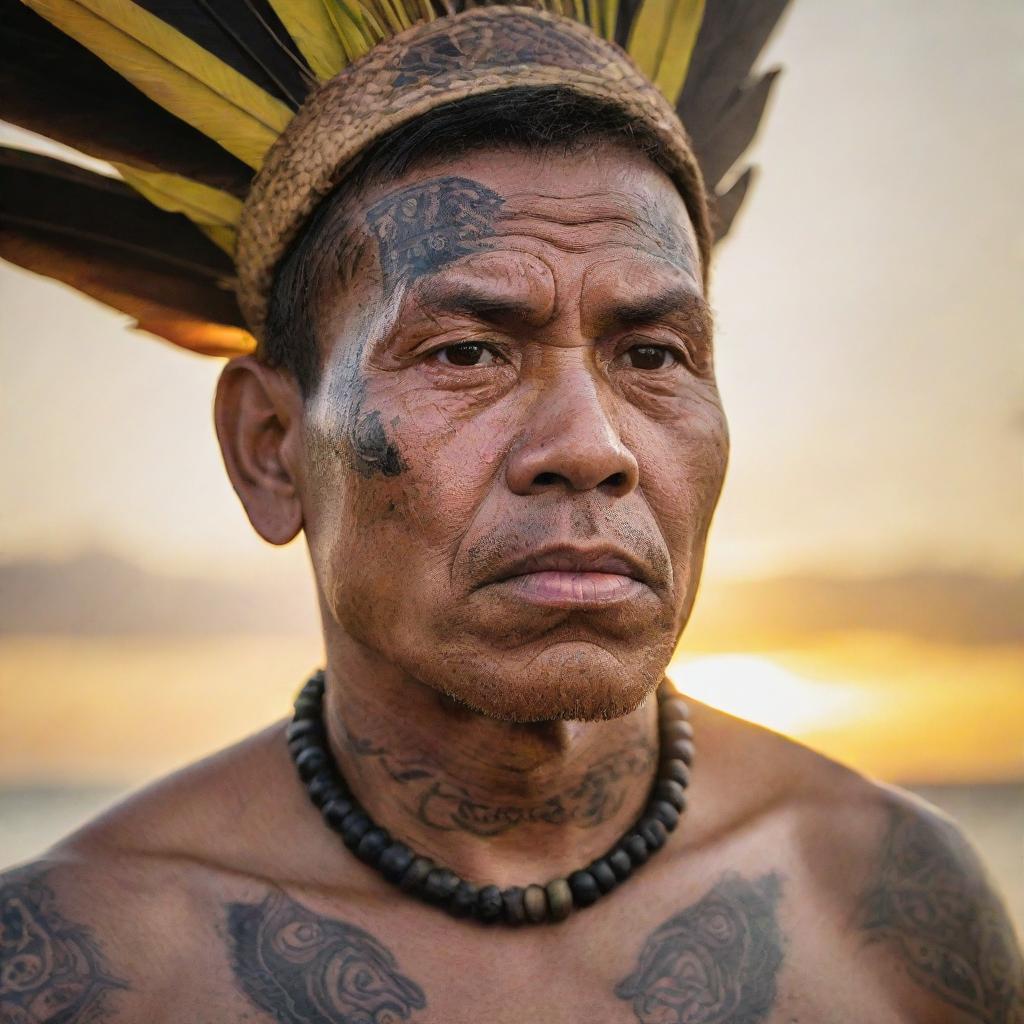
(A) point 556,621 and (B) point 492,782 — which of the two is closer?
(A) point 556,621

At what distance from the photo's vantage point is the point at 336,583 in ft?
8.72

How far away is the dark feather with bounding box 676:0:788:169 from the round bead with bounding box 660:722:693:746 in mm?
1585

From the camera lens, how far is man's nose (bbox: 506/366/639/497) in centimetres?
234

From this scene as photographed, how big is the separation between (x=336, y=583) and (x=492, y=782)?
554 mm

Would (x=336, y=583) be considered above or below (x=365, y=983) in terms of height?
above

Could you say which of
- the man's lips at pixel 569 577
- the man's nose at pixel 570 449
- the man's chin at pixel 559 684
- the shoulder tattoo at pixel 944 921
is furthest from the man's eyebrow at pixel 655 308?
the shoulder tattoo at pixel 944 921

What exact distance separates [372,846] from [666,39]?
210cm

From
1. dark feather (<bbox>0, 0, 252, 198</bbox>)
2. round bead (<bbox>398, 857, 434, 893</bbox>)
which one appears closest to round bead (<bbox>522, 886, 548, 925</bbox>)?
round bead (<bbox>398, 857, 434, 893</bbox>)

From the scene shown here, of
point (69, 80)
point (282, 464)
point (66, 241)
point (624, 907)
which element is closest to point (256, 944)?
point (624, 907)

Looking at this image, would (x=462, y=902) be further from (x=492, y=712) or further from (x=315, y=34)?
(x=315, y=34)

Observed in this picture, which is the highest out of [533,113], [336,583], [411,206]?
[533,113]

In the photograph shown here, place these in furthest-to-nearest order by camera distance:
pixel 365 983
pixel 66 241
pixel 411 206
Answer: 1. pixel 66 241
2. pixel 411 206
3. pixel 365 983

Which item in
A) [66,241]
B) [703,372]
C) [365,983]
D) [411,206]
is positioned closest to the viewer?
[365,983]

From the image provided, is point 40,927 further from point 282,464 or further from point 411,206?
point 411,206
